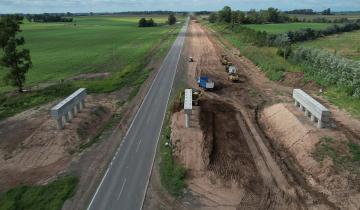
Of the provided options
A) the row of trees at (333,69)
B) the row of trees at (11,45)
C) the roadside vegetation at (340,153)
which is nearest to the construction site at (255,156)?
the roadside vegetation at (340,153)

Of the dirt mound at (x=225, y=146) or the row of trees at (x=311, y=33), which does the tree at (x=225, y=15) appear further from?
the dirt mound at (x=225, y=146)

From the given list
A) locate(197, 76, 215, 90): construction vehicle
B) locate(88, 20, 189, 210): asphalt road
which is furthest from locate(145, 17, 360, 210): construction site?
locate(197, 76, 215, 90): construction vehicle

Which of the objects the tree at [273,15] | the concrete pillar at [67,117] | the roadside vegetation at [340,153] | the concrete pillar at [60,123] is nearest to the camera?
the roadside vegetation at [340,153]

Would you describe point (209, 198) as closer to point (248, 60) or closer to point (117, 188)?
point (117, 188)

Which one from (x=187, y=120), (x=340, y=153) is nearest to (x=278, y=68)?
(x=187, y=120)

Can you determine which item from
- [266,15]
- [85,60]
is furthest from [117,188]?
[266,15]

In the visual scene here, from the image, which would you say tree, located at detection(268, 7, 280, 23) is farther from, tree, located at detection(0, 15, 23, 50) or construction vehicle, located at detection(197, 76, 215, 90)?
tree, located at detection(0, 15, 23, 50)
